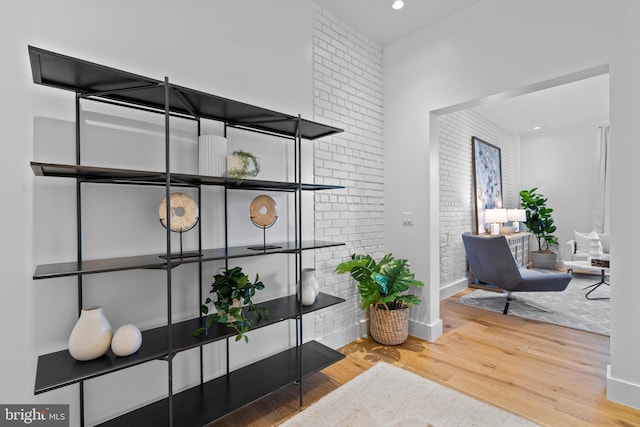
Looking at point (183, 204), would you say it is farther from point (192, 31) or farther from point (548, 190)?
point (548, 190)

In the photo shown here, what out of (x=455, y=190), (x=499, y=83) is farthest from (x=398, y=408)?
(x=455, y=190)

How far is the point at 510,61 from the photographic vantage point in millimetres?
2340

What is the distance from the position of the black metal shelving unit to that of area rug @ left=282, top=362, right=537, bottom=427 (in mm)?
234

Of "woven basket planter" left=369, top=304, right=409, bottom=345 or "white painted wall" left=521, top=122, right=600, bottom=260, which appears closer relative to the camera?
"woven basket planter" left=369, top=304, right=409, bottom=345

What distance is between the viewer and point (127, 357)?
1.32 meters

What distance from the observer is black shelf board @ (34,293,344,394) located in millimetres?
1171

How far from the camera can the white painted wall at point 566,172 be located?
19.3 ft

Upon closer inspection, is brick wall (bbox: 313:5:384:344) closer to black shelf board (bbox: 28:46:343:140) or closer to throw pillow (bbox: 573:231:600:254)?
black shelf board (bbox: 28:46:343:140)

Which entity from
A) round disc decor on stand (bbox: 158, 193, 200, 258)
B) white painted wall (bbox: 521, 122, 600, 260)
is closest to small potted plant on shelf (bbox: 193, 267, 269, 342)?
round disc decor on stand (bbox: 158, 193, 200, 258)

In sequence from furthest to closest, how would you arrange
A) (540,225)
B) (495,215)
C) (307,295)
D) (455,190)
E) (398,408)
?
(540,225) < (495,215) < (455,190) < (307,295) < (398,408)

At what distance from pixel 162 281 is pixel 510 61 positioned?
295 centimetres

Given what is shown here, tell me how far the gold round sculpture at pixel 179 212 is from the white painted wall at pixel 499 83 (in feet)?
6.90

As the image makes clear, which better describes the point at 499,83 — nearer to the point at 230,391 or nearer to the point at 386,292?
the point at 386,292

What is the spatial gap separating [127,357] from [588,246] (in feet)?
22.4
